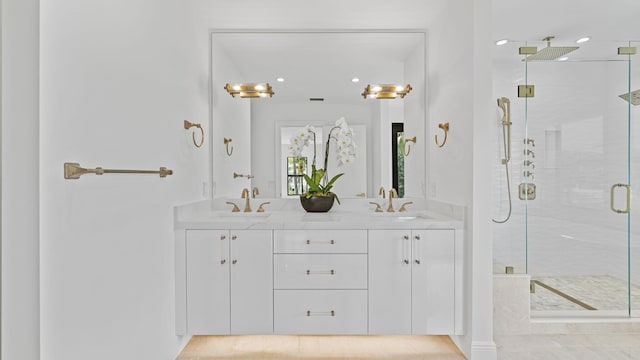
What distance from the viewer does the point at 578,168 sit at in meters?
3.02

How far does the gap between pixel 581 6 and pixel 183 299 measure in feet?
10.5

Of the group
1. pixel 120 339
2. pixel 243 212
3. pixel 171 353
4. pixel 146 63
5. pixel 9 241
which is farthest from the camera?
pixel 243 212

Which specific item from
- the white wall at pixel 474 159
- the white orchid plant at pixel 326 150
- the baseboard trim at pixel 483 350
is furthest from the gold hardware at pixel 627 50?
the baseboard trim at pixel 483 350

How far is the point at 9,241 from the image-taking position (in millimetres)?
1065

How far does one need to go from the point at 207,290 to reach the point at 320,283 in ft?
2.17

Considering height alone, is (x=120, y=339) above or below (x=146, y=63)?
below

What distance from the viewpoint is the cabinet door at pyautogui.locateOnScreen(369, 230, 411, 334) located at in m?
2.25

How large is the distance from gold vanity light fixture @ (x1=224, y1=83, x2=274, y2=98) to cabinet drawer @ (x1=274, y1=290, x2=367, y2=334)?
58.7 inches

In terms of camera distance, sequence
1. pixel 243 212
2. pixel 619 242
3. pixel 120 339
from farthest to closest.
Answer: pixel 619 242
pixel 243 212
pixel 120 339

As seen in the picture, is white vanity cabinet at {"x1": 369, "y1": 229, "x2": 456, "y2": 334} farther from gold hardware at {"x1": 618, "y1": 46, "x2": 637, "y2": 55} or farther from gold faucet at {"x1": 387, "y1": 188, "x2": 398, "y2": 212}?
gold hardware at {"x1": 618, "y1": 46, "x2": 637, "y2": 55}

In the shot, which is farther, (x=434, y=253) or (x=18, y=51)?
(x=434, y=253)

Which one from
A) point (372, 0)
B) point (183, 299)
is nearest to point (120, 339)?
point (183, 299)

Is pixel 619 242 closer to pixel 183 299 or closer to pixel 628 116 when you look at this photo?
A: pixel 628 116

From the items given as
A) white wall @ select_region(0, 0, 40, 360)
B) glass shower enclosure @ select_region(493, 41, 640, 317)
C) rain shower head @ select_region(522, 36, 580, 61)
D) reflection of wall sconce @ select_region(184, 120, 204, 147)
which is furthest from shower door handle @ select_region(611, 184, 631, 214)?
white wall @ select_region(0, 0, 40, 360)
